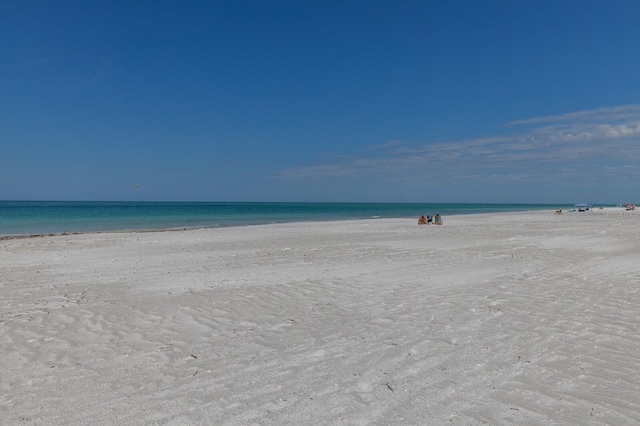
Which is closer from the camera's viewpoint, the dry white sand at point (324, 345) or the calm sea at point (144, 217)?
the dry white sand at point (324, 345)

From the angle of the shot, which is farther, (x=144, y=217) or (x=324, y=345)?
(x=144, y=217)

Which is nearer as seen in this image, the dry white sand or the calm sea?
the dry white sand

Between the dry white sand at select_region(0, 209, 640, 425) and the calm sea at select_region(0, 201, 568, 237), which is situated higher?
the calm sea at select_region(0, 201, 568, 237)

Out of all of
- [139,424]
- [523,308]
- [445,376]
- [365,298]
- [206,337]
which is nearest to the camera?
[139,424]

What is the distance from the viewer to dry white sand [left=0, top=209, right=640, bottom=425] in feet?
13.0

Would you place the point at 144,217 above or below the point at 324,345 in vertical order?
above

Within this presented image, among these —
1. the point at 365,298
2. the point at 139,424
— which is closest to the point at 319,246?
the point at 365,298

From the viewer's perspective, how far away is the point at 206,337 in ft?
19.8

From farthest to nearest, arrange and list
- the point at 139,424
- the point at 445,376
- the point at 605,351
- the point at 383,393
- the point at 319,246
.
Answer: the point at 319,246 < the point at 605,351 < the point at 445,376 < the point at 383,393 < the point at 139,424

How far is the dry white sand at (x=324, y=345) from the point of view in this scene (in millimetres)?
3959

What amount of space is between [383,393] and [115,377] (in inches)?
113

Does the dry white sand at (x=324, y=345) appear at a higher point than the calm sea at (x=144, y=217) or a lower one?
lower

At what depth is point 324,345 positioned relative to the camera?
18.4ft

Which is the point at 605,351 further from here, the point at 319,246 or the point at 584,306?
the point at 319,246
